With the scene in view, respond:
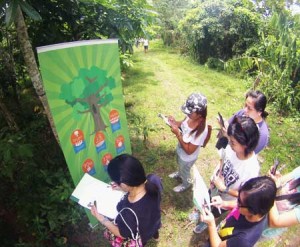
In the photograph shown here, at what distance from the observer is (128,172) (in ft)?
5.98

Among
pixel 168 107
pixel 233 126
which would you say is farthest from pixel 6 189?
pixel 168 107

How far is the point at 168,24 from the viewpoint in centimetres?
1770

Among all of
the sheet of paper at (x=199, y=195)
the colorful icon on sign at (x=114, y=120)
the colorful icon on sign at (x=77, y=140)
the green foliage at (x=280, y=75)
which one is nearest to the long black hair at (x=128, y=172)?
the sheet of paper at (x=199, y=195)

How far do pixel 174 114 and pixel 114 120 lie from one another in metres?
3.98

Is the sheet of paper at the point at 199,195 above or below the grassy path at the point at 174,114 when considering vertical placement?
above

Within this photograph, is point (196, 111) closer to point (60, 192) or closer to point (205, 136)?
point (205, 136)

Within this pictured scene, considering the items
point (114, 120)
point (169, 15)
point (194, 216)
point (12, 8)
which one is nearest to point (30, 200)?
point (114, 120)

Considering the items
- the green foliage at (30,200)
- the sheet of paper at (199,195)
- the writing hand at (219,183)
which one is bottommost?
the green foliage at (30,200)

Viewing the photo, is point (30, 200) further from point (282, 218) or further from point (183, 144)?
point (282, 218)

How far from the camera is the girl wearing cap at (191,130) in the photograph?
8.94ft

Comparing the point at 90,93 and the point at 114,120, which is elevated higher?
the point at 90,93

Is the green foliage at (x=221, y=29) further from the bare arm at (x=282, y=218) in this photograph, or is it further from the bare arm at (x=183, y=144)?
the bare arm at (x=282, y=218)

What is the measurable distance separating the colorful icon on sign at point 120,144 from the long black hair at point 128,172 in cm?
77

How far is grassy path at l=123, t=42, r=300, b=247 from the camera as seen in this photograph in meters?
3.41
